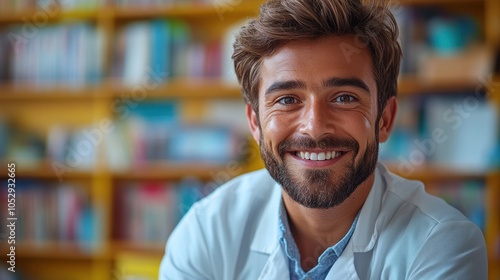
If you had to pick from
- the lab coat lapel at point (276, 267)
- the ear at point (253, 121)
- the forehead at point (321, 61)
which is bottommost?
the lab coat lapel at point (276, 267)

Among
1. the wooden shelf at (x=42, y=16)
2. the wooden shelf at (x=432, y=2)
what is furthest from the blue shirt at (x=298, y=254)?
the wooden shelf at (x=42, y=16)

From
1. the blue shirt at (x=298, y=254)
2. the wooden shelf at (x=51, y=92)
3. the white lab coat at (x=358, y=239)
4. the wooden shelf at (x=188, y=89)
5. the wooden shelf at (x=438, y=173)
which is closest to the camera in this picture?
the white lab coat at (x=358, y=239)

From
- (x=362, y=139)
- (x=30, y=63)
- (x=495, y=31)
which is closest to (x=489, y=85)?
(x=495, y=31)

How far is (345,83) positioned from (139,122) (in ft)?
6.45

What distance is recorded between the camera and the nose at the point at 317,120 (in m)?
1.14

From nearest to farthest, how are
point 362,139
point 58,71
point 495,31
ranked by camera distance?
point 362,139 < point 495,31 < point 58,71

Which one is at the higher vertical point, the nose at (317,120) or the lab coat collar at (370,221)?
the nose at (317,120)

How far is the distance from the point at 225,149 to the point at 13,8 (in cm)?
136

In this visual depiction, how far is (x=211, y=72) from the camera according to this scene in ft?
9.45

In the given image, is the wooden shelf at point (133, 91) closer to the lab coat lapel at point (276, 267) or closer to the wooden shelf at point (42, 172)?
the wooden shelf at point (42, 172)

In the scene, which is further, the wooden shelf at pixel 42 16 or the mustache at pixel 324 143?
the wooden shelf at pixel 42 16

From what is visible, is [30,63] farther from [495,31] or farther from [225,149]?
[495,31]

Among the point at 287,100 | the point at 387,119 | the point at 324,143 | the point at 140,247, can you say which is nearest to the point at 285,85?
the point at 287,100

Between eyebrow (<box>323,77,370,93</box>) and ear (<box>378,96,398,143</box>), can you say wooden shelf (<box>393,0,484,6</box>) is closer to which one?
ear (<box>378,96,398,143</box>)
